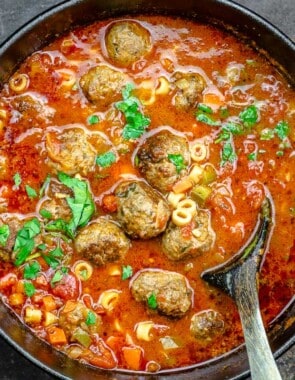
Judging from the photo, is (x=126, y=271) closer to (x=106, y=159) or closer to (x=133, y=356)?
(x=133, y=356)

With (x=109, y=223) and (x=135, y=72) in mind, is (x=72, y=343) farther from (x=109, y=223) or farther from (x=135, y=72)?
(x=135, y=72)

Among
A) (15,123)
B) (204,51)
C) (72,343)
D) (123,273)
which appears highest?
(204,51)

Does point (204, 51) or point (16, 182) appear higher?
point (204, 51)

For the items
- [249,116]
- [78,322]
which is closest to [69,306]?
[78,322]

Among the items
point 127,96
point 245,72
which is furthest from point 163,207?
point 245,72

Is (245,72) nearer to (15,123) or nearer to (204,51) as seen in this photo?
(204,51)

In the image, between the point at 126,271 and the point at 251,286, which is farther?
the point at 126,271

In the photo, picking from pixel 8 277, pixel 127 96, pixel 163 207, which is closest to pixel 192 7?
pixel 127 96

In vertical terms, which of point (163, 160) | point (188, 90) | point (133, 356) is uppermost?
point (188, 90)
